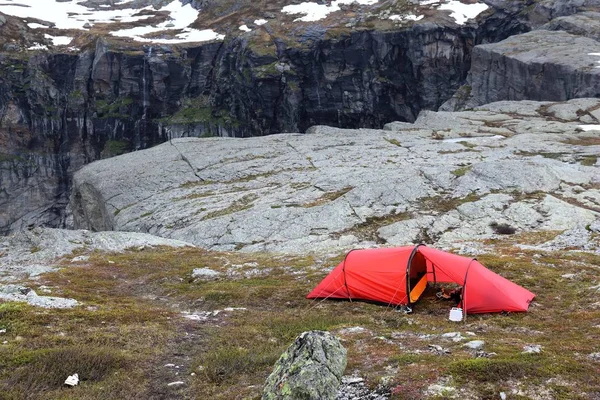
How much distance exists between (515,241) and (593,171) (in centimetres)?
2148

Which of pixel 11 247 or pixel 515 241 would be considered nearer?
pixel 515 241

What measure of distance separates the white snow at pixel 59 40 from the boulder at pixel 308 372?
17608cm

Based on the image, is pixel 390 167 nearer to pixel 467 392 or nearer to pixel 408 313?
pixel 408 313

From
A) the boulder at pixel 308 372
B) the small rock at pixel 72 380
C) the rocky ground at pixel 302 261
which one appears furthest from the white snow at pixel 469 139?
the small rock at pixel 72 380

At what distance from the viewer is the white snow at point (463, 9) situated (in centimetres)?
13107

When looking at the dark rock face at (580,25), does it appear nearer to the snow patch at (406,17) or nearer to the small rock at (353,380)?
the snow patch at (406,17)

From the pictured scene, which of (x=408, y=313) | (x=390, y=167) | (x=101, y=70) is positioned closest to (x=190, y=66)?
(x=101, y=70)

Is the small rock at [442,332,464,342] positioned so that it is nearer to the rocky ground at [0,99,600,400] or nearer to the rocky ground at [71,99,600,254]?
the rocky ground at [0,99,600,400]

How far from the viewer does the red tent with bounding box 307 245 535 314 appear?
20656 millimetres

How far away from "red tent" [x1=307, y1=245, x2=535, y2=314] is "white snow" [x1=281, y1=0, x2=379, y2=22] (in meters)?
138

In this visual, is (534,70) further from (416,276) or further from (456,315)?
(456,315)

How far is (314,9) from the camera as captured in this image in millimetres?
158125

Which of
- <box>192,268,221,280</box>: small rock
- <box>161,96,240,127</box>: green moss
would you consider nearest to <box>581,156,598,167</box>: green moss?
<box>192,268,221,280</box>: small rock

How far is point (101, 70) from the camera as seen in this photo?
492ft
